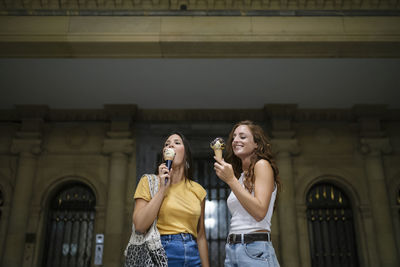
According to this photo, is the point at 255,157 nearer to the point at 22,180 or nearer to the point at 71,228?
the point at 71,228

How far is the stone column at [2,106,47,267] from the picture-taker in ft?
26.2

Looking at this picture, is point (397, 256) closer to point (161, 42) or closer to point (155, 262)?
point (161, 42)

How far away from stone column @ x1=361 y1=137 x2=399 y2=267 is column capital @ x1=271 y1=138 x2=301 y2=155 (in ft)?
5.49

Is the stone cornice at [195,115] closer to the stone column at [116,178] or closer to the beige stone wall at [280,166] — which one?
the beige stone wall at [280,166]

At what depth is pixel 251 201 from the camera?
7.75ft

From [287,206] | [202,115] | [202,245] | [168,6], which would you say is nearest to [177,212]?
[202,245]

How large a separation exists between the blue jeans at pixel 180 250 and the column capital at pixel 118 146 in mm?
6308

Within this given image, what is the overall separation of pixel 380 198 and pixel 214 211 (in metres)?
3.97

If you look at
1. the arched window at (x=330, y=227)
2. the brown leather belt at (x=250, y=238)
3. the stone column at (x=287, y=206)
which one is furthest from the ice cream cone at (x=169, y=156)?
the arched window at (x=330, y=227)

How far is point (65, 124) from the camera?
9328 millimetres

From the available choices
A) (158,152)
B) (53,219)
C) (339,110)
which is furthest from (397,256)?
(53,219)

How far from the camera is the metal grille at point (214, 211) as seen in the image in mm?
8516

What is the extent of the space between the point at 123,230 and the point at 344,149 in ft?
19.2

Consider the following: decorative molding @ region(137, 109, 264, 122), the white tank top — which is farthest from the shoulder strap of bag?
decorative molding @ region(137, 109, 264, 122)
